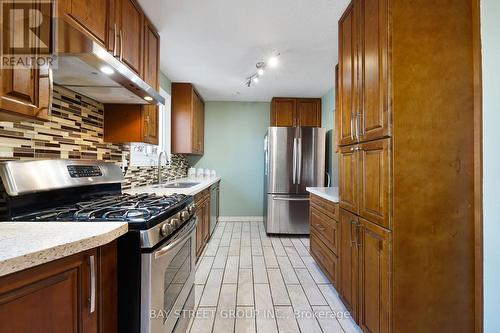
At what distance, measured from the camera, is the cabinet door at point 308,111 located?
4.39 meters

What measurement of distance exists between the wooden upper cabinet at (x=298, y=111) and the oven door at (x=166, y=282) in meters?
3.18

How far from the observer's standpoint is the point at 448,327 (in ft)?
4.12

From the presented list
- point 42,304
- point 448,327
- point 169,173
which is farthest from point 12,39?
point 169,173

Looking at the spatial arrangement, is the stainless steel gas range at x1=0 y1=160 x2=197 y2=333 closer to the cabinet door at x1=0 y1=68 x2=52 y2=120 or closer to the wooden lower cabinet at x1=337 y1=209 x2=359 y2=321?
the cabinet door at x1=0 y1=68 x2=52 y2=120

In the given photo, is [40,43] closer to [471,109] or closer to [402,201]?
[402,201]

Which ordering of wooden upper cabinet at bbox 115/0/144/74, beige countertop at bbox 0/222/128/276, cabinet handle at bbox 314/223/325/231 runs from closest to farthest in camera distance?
beige countertop at bbox 0/222/128/276 → wooden upper cabinet at bbox 115/0/144/74 → cabinet handle at bbox 314/223/325/231

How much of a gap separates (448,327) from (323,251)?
3.91 feet

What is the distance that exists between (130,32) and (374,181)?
2.05 metres

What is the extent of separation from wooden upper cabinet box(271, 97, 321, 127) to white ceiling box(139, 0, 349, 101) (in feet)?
1.85

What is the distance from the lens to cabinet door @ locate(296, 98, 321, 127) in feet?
14.4

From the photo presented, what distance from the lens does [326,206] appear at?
2.30 m

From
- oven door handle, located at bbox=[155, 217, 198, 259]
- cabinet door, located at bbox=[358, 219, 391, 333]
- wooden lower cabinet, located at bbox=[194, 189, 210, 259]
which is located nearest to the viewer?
oven door handle, located at bbox=[155, 217, 198, 259]

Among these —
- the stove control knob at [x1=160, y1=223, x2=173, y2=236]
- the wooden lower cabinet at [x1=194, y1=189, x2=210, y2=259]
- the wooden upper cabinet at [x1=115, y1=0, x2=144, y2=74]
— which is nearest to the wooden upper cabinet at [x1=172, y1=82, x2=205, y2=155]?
the wooden lower cabinet at [x1=194, y1=189, x2=210, y2=259]

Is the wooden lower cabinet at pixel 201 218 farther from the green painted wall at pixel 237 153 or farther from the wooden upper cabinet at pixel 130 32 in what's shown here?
the green painted wall at pixel 237 153
